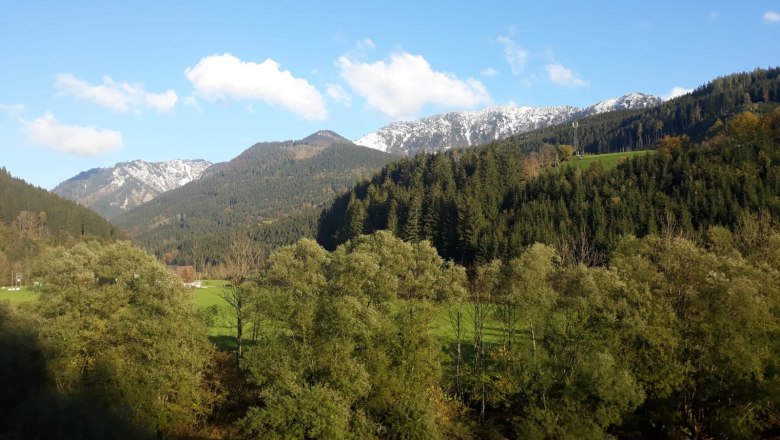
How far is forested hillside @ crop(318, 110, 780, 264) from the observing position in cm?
9969

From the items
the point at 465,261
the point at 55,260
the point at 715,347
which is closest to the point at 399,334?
the point at 715,347

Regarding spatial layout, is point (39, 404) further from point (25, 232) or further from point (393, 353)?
point (25, 232)

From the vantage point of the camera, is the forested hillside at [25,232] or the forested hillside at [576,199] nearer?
the forested hillside at [576,199]

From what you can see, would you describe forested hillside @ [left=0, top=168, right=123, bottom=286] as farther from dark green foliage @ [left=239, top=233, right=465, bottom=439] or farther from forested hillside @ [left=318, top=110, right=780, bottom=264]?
dark green foliage @ [left=239, top=233, right=465, bottom=439]

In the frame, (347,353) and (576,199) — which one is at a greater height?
(576,199)

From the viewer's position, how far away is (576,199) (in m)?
118

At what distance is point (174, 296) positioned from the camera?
139 feet

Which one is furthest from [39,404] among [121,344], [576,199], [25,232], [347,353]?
[25,232]

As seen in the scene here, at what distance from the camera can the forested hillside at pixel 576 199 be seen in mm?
99688

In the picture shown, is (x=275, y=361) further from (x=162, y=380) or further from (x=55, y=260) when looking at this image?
(x=55, y=260)

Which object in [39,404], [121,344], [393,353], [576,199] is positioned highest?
[576,199]

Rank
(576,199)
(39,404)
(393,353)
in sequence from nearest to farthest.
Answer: (39,404)
(393,353)
(576,199)

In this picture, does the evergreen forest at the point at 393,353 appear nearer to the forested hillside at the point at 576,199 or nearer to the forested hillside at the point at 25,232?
the forested hillside at the point at 576,199

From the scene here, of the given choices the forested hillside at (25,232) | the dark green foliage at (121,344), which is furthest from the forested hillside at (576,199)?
the forested hillside at (25,232)
